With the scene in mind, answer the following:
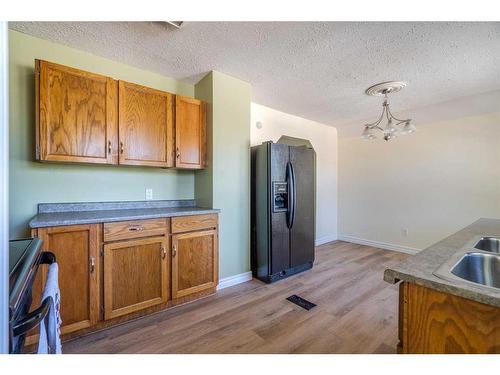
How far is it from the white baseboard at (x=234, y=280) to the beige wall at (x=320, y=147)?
1.94 m

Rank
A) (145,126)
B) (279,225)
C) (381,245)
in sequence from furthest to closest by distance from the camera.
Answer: (381,245) < (279,225) < (145,126)

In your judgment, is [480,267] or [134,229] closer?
[480,267]

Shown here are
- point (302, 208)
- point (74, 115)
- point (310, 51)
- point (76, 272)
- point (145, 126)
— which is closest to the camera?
point (76, 272)

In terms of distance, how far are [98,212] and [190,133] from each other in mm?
1177

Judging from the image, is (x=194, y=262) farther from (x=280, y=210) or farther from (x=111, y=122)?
(x=111, y=122)

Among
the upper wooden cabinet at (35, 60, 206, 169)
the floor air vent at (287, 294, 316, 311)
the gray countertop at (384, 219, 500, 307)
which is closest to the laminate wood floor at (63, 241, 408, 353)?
the floor air vent at (287, 294, 316, 311)

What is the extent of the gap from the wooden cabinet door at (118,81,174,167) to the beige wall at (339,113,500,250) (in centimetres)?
372

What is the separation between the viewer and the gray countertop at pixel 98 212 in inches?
64.0

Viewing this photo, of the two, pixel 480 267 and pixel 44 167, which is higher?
pixel 44 167

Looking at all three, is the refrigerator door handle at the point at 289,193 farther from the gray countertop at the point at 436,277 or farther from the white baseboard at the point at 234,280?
the gray countertop at the point at 436,277

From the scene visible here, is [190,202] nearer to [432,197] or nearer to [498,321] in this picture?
[498,321]

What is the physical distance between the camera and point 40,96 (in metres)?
1.69

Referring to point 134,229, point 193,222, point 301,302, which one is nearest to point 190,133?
point 193,222

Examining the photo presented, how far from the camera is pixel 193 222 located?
222cm
